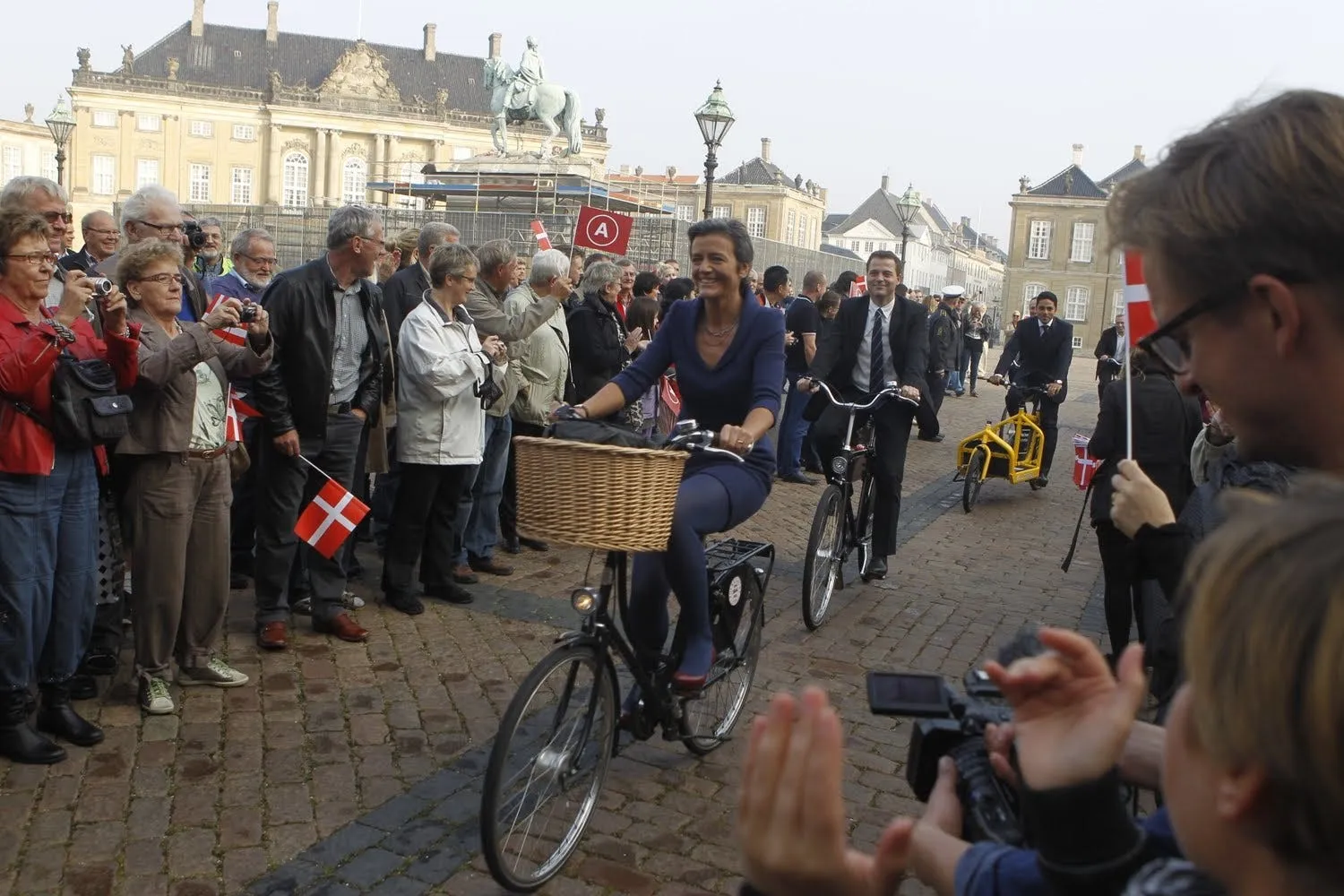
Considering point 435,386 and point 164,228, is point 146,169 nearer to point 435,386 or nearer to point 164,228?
point 164,228

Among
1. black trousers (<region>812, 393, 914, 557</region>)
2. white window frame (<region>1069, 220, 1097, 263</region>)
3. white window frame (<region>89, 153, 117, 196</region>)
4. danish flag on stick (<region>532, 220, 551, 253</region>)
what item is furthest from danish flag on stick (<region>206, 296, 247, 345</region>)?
white window frame (<region>89, 153, 117, 196</region>)

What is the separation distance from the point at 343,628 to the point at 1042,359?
390 inches

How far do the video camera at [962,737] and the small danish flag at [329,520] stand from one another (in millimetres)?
4687

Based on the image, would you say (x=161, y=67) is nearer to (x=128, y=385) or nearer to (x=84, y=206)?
(x=84, y=206)

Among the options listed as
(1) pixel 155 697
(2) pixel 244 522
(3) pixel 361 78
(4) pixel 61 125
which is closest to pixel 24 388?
(1) pixel 155 697

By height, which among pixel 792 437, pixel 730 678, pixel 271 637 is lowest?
pixel 271 637

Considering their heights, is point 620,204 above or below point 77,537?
above

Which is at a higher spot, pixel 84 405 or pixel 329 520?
pixel 84 405

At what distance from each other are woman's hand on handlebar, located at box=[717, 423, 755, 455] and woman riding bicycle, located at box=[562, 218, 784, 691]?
12 cm

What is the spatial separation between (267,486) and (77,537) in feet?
5.00

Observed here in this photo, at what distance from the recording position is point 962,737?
180 cm

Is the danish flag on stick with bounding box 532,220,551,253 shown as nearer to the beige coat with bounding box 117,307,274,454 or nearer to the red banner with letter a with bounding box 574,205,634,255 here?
the red banner with letter a with bounding box 574,205,634,255

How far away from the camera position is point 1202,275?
1502 mm

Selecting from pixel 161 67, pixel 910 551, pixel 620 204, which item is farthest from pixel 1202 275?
pixel 161 67
